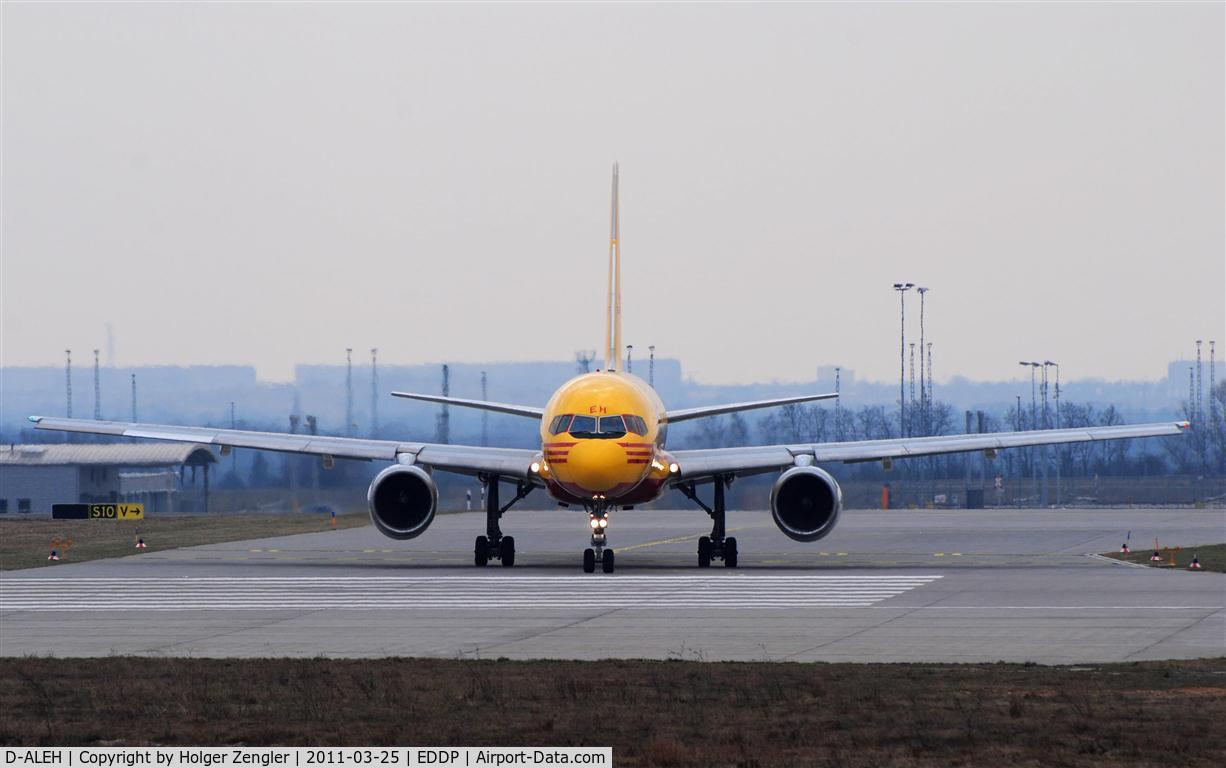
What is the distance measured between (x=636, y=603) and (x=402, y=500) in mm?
10770

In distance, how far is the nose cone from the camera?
117 ft

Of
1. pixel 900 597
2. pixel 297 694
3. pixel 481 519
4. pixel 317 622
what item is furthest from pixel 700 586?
pixel 481 519

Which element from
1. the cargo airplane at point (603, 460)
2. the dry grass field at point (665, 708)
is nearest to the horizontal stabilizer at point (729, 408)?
the cargo airplane at point (603, 460)

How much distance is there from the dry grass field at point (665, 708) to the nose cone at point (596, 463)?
49.2 feet

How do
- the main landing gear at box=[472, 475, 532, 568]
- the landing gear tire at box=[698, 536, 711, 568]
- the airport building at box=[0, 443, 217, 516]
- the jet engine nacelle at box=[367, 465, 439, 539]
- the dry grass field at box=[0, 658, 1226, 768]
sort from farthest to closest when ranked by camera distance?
1. the airport building at box=[0, 443, 217, 516]
2. the main landing gear at box=[472, 475, 532, 568]
3. the landing gear tire at box=[698, 536, 711, 568]
4. the jet engine nacelle at box=[367, 465, 439, 539]
5. the dry grass field at box=[0, 658, 1226, 768]

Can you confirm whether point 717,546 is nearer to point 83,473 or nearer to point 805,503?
point 805,503

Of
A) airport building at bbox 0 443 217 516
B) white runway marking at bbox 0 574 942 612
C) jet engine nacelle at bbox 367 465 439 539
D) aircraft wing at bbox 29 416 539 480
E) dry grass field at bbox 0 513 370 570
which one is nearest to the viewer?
white runway marking at bbox 0 574 942 612

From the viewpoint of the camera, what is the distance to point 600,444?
117 feet

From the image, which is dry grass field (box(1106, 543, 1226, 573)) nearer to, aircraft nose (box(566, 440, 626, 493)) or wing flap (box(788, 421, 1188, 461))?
wing flap (box(788, 421, 1188, 461))

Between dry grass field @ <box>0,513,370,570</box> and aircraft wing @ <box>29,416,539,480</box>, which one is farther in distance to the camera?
dry grass field @ <box>0,513,370,570</box>

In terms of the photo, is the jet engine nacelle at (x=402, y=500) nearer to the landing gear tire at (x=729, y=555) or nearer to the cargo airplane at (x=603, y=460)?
the cargo airplane at (x=603, y=460)

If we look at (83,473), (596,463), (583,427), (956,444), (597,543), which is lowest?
(597,543)

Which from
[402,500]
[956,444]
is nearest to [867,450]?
[956,444]

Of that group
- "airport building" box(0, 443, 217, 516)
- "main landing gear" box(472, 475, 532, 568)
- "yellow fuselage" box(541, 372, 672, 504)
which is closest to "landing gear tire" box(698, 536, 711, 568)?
"yellow fuselage" box(541, 372, 672, 504)
